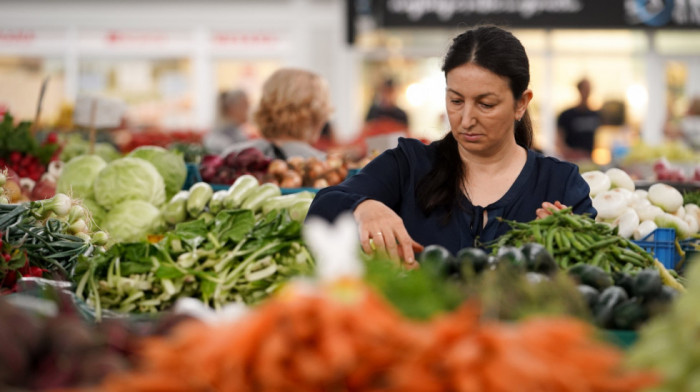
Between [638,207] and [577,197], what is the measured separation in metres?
1.33

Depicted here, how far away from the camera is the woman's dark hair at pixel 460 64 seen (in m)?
3.25

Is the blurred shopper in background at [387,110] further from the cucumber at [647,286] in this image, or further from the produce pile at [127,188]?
the cucumber at [647,286]

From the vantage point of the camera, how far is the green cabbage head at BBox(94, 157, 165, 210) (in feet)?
15.9

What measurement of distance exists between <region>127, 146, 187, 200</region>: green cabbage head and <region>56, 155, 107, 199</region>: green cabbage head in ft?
0.96

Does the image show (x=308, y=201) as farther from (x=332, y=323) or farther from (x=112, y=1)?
(x=112, y=1)

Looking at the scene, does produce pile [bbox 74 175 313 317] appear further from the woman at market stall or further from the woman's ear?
the woman's ear

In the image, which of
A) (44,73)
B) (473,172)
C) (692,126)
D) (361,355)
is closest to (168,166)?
(473,172)

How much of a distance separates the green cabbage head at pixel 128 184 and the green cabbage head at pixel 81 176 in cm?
10

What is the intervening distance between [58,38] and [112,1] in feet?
4.25

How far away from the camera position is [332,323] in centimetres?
138

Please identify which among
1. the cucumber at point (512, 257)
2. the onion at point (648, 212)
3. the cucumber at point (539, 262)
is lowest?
the onion at point (648, 212)

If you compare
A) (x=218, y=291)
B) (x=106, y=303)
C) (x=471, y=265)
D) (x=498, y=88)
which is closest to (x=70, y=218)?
(x=106, y=303)

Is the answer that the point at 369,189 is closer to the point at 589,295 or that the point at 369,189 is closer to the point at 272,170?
the point at 589,295

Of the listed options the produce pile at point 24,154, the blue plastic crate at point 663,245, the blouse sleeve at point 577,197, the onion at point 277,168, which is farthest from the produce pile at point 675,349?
the produce pile at point 24,154
